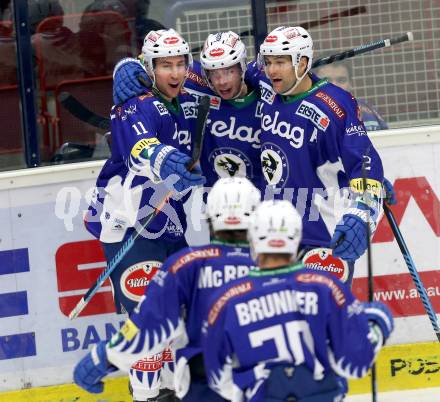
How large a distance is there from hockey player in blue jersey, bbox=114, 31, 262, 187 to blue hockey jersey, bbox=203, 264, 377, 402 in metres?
1.74

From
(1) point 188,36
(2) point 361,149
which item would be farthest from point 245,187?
(1) point 188,36

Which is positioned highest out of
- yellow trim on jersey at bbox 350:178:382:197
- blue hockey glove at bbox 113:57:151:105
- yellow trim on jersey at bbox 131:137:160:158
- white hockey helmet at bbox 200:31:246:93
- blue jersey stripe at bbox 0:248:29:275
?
white hockey helmet at bbox 200:31:246:93

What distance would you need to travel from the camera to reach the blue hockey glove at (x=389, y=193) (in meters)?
6.13

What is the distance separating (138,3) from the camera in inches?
256

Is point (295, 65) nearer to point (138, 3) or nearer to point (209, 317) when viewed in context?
point (138, 3)

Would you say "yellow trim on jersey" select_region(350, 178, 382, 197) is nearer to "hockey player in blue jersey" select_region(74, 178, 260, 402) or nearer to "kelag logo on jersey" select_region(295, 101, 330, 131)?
"kelag logo on jersey" select_region(295, 101, 330, 131)

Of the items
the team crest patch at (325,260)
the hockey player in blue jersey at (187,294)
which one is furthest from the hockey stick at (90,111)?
the hockey player in blue jersey at (187,294)

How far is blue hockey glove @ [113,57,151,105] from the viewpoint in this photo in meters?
6.07

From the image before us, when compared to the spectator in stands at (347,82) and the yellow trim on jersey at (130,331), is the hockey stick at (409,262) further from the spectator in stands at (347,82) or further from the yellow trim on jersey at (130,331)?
the yellow trim on jersey at (130,331)

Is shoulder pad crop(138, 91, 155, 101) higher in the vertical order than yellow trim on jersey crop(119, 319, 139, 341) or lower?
higher

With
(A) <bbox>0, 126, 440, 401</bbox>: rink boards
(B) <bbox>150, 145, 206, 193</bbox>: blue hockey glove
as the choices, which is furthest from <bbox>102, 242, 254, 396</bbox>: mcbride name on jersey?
(A) <bbox>0, 126, 440, 401</bbox>: rink boards

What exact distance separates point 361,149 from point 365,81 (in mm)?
797

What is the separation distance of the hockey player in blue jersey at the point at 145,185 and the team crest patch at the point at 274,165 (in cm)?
34

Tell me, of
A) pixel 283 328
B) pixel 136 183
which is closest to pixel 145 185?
pixel 136 183
